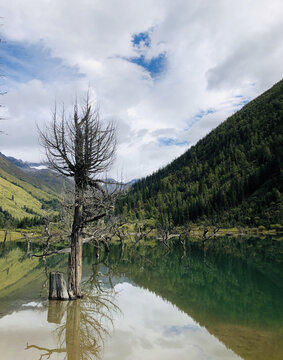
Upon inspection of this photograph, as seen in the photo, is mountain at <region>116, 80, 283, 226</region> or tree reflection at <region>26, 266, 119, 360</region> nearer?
tree reflection at <region>26, 266, 119, 360</region>

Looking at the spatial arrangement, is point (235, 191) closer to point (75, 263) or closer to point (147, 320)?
point (75, 263)

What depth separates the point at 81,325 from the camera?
454 inches

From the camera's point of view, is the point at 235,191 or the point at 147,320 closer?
the point at 147,320

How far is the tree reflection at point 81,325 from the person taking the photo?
28.5ft

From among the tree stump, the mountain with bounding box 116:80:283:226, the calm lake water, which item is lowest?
the calm lake water

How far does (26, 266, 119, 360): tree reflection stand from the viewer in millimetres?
8688

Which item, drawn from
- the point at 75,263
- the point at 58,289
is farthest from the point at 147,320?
the point at 58,289

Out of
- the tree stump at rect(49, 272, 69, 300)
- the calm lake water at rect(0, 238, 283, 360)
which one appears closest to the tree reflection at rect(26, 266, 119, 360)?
the calm lake water at rect(0, 238, 283, 360)

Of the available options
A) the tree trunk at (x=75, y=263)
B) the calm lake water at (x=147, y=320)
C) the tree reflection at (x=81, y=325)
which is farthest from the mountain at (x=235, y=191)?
the tree trunk at (x=75, y=263)

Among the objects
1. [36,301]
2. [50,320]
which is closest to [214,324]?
[50,320]

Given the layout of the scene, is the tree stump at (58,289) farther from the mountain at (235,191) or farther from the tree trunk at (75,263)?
the mountain at (235,191)

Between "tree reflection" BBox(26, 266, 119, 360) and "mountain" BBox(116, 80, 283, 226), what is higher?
"mountain" BBox(116, 80, 283, 226)

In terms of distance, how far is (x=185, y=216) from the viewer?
140125mm

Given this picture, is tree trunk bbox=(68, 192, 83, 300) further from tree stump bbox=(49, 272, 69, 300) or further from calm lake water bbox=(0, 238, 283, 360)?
calm lake water bbox=(0, 238, 283, 360)
